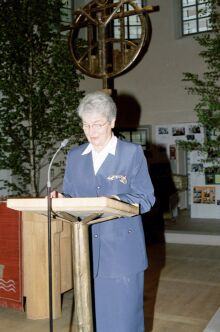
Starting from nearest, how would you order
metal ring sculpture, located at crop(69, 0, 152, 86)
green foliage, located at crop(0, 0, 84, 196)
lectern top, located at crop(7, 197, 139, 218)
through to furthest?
lectern top, located at crop(7, 197, 139, 218)
metal ring sculpture, located at crop(69, 0, 152, 86)
green foliage, located at crop(0, 0, 84, 196)

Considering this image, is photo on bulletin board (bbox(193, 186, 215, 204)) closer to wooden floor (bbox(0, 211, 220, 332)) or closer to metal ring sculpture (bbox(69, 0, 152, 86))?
wooden floor (bbox(0, 211, 220, 332))

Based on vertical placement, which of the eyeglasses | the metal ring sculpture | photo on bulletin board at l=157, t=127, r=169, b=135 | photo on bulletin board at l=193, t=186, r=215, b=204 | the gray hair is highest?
the metal ring sculpture

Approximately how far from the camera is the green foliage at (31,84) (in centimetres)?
572

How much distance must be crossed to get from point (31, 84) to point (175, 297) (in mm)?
3421

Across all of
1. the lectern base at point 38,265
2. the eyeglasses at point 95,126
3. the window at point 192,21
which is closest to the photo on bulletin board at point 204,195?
the window at point 192,21

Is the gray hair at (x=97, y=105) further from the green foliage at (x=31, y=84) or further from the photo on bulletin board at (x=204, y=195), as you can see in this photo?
the photo on bulletin board at (x=204, y=195)

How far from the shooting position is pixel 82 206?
1.49m

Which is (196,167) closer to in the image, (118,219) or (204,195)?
(204,195)

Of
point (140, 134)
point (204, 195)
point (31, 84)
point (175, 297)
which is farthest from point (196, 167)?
point (175, 297)

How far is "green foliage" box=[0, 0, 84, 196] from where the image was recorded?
18.8 feet

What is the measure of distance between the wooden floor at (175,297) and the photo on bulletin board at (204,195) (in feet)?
7.71

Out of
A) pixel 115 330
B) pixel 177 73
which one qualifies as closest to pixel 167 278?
pixel 115 330

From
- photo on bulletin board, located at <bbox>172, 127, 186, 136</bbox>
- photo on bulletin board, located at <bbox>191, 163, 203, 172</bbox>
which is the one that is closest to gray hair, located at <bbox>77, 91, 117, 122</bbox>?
photo on bulletin board, located at <bbox>191, 163, 203, 172</bbox>

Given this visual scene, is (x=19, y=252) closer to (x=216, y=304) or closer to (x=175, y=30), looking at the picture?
(x=216, y=304)
